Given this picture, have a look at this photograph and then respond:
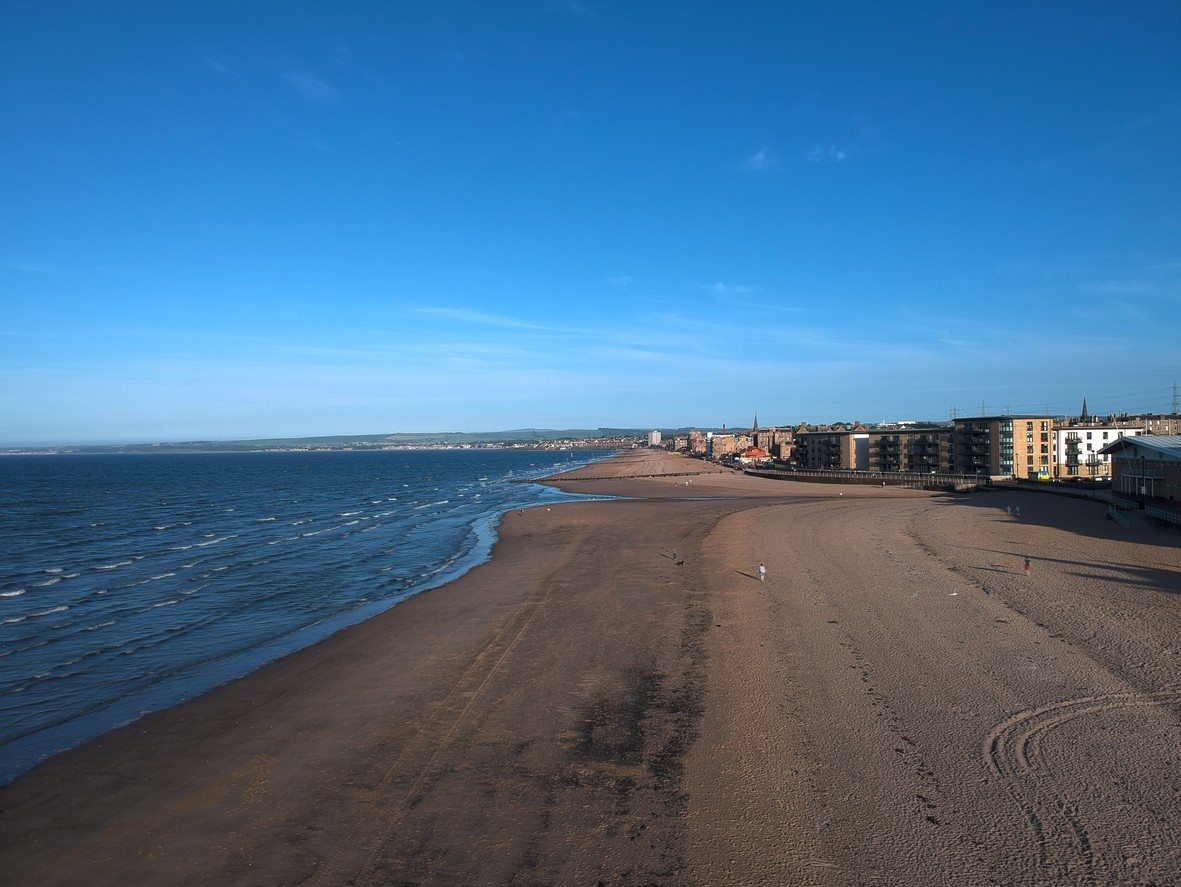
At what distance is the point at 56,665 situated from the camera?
1747 centimetres

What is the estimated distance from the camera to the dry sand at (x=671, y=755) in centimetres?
841

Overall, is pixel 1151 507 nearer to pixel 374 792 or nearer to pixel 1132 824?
pixel 1132 824

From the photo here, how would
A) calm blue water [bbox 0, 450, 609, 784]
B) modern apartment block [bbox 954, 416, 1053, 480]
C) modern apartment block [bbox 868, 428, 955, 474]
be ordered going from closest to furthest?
1. calm blue water [bbox 0, 450, 609, 784]
2. modern apartment block [bbox 954, 416, 1053, 480]
3. modern apartment block [bbox 868, 428, 955, 474]

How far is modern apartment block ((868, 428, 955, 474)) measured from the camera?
282 feet

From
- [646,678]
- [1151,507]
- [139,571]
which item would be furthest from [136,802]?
[1151,507]

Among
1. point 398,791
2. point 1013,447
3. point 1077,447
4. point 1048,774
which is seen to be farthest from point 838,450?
point 398,791

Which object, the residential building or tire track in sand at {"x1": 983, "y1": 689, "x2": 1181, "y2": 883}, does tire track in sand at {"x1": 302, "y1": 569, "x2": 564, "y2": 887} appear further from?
the residential building

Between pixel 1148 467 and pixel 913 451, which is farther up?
pixel 913 451

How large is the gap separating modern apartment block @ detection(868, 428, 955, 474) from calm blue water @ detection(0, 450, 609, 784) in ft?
190

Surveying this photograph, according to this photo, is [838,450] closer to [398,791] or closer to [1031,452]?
[1031,452]

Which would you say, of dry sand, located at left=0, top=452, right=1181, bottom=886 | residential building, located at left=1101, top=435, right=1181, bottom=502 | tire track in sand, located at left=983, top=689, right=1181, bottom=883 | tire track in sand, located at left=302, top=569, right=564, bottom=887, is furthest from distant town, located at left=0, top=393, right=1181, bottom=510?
tire track in sand, located at left=302, top=569, right=564, bottom=887

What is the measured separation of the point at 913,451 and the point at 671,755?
89.8m

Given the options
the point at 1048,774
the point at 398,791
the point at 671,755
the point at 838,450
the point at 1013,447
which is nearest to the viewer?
the point at 1048,774

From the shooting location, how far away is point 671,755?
36.2ft
